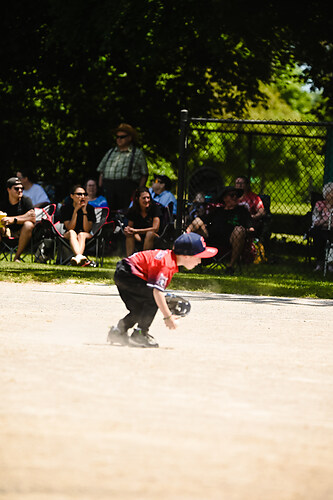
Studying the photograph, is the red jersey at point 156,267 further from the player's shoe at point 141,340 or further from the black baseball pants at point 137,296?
the player's shoe at point 141,340

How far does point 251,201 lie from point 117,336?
8719 mm

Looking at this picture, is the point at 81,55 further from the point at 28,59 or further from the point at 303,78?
the point at 303,78

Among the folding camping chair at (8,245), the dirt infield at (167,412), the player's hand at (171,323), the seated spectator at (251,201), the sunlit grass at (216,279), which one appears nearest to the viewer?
the dirt infield at (167,412)

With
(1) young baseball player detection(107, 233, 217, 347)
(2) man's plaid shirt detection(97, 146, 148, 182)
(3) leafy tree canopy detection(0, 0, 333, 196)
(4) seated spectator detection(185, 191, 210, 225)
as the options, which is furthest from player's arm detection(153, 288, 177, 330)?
(3) leafy tree canopy detection(0, 0, 333, 196)

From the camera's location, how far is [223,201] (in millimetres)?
15266

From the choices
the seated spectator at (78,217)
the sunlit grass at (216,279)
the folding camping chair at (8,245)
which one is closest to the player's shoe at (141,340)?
the sunlit grass at (216,279)

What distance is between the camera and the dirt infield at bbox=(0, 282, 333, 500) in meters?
4.23

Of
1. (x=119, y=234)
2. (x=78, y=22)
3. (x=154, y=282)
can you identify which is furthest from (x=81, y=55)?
(x=154, y=282)

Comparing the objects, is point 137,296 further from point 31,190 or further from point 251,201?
point 31,190

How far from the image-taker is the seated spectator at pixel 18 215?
1516cm

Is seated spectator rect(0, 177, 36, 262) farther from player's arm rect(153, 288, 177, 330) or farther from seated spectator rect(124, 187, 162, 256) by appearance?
player's arm rect(153, 288, 177, 330)

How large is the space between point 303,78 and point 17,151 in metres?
6.92

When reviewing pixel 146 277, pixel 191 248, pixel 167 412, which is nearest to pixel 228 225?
pixel 146 277

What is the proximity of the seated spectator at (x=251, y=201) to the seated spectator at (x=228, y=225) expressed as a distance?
3.23 feet
